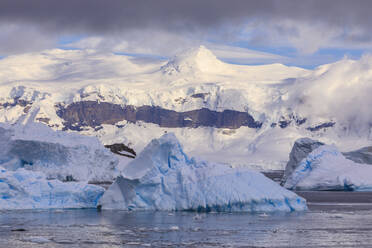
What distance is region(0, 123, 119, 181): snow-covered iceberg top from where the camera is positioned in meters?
89.3

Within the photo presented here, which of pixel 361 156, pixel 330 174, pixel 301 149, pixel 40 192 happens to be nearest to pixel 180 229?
pixel 40 192

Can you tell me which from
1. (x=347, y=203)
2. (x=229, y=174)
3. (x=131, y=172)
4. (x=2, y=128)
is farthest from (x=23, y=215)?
(x=2, y=128)

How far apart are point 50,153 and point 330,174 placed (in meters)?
31.4

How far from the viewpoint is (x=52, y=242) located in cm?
3650

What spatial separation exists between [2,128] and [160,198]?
42186mm

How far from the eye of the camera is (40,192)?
53594mm

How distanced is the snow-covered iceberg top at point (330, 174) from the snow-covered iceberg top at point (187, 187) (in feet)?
101

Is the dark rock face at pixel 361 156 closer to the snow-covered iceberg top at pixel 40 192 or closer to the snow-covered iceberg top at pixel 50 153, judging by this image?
the snow-covered iceberg top at pixel 50 153

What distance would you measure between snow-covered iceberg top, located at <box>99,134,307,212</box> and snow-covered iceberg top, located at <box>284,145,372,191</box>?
30729mm

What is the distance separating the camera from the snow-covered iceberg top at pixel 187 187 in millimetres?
48156

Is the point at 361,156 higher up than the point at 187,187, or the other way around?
the point at 361,156

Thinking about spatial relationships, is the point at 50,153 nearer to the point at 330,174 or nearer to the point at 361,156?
the point at 330,174

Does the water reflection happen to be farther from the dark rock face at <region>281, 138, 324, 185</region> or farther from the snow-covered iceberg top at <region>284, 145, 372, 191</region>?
the dark rock face at <region>281, 138, 324, 185</region>

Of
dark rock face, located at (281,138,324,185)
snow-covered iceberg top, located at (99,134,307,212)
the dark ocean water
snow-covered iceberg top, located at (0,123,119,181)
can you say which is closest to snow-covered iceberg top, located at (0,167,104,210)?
the dark ocean water
